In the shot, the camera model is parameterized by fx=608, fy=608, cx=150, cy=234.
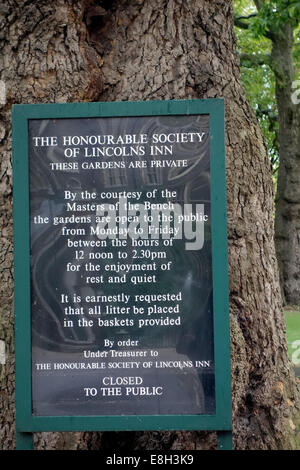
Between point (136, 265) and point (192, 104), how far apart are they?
0.90 m

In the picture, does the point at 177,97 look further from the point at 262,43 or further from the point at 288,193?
the point at 262,43

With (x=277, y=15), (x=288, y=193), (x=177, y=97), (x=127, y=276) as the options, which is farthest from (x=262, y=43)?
(x=127, y=276)

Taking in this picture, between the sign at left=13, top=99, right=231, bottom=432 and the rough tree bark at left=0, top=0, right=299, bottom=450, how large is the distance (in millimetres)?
889

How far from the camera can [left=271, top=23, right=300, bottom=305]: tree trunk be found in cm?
1520

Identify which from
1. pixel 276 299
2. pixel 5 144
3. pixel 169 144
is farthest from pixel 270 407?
pixel 5 144

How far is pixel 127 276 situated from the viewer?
3178 millimetres

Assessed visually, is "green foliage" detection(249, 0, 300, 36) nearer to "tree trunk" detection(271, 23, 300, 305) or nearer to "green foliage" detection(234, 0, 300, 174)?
"green foliage" detection(234, 0, 300, 174)

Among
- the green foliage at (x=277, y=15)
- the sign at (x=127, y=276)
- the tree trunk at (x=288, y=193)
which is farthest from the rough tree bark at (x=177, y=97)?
the tree trunk at (x=288, y=193)

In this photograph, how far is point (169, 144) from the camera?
10.5ft

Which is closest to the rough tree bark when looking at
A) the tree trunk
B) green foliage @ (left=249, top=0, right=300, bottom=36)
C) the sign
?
the sign

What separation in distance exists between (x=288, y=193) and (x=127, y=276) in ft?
41.4

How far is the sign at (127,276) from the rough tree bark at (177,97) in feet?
2.92

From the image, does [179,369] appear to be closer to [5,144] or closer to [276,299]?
[276,299]

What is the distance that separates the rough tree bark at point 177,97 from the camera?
13.3ft
